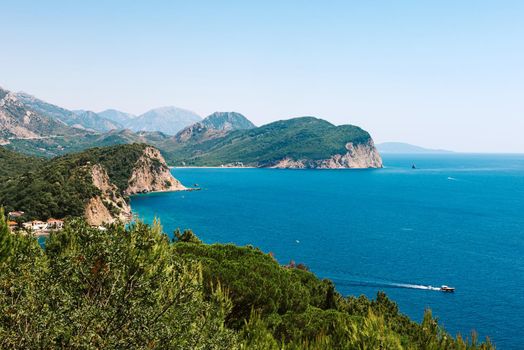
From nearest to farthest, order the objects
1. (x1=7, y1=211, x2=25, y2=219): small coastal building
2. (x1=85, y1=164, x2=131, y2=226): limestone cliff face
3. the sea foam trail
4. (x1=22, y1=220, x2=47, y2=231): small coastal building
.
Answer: the sea foam trail
(x1=22, y1=220, x2=47, y2=231): small coastal building
(x1=7, y1=211, x2=25, y2=219): small coastal building
(x1=85, y1=164, x2=131, y2=226): limestone cliff face

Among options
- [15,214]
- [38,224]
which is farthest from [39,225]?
[15,214]

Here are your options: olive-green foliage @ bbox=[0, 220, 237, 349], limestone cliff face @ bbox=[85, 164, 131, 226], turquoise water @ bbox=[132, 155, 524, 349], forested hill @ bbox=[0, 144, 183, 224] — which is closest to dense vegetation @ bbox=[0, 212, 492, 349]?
olive-green foliage @ bbox=[0, 220, 237, 349]

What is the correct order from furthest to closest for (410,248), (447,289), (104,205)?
(104,205)
(410,248)
(447,289)

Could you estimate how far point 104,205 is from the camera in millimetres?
170125

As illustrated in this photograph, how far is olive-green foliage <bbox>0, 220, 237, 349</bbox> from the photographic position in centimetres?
1527

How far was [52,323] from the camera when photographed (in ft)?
49.6

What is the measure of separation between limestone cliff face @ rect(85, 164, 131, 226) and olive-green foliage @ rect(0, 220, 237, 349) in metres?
135

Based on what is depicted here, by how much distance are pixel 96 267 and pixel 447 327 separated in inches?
2724

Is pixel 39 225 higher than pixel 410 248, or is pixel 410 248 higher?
pixel 39 225

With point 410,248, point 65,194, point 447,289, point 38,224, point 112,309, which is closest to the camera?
point 112,309

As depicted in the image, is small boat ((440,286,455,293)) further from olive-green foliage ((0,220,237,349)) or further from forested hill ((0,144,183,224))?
forested hill ((0,144,183,224))

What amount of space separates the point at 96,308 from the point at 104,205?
6458 inches

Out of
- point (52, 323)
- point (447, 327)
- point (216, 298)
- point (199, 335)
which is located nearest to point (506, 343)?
point (447, 327)

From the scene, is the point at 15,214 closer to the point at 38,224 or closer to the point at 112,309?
the point at 38,224
